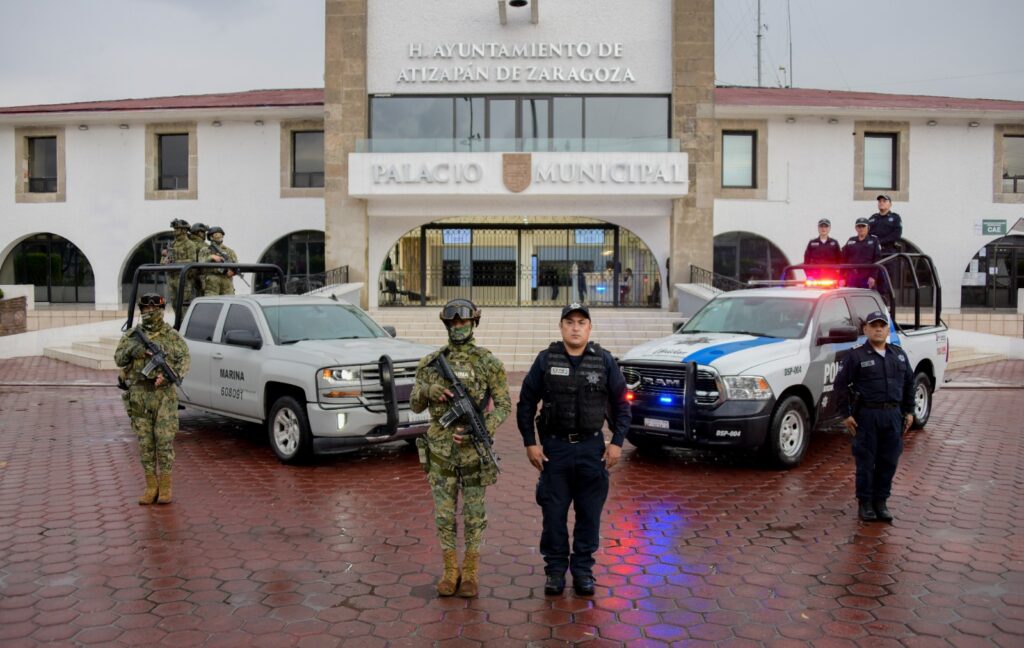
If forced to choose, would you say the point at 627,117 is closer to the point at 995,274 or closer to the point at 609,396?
the point at 995,274

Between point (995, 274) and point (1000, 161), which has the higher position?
point (1000, 161)

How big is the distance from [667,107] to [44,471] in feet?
62.0

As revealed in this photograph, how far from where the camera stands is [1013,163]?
2745 cm

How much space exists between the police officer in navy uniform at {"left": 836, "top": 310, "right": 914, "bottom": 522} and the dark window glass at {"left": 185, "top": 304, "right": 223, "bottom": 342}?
7117 mm

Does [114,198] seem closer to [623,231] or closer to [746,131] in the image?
[623,231]

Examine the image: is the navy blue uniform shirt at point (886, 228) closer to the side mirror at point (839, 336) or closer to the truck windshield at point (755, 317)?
the truck windshield at point (755, 317)

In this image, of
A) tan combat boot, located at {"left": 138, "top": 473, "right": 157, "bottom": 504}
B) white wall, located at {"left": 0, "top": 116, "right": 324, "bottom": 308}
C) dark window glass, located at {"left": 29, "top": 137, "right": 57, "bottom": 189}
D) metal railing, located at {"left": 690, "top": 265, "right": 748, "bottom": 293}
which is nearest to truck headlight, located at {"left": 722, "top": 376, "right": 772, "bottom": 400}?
tan combat boot, located at {"left": 138, "top": 473, "right": 157, "bottom": 504}

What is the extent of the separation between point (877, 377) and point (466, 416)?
3.61 meters

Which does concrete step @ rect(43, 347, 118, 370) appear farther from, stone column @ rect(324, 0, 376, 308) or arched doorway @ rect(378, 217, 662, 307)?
arched doorway @ rect(378, 217, 662, 307)

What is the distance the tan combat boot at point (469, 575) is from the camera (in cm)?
519

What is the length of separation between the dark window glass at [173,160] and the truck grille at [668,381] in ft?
74.5

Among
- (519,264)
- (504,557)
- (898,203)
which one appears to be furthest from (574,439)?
(898,203)

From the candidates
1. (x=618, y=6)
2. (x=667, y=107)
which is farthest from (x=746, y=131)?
(x=618, y=6)

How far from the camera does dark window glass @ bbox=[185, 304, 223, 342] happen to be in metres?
10.4
